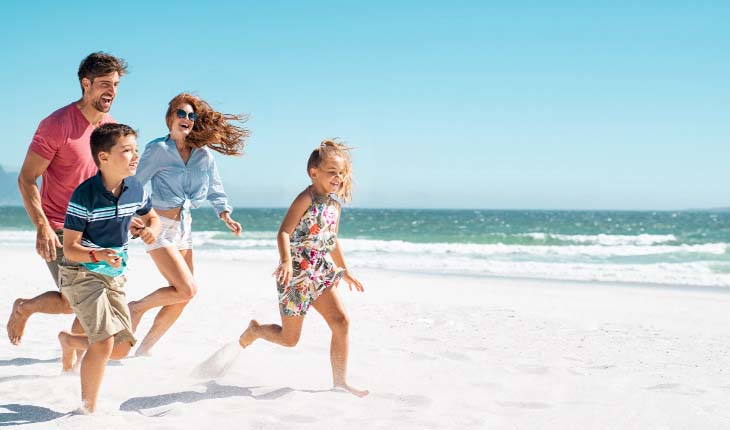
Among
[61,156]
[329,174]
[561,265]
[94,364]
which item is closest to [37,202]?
[61,156]

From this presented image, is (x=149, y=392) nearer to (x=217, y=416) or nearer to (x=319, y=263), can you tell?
(x=217, y=416)

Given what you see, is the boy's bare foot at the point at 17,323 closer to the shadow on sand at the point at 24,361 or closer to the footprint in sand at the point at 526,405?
the shadow on sand at the point at 24,361

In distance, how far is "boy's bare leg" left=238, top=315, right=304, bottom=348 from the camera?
158 inches

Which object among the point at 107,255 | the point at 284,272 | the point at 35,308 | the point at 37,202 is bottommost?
the point at 35,308

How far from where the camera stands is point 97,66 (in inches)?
152

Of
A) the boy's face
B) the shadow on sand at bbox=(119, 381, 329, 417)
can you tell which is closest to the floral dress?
the shadow on sand at bbox=(119, 381, 329, 417)

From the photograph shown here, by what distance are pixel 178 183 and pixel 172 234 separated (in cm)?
35

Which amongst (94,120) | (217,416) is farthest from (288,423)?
(94,120)

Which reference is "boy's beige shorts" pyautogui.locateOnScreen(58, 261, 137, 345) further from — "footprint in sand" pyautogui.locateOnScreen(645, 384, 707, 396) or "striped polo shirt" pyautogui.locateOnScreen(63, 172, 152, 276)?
"footprint in sand" pyautogui.locateOnScreen(645, 384, 707, 396)

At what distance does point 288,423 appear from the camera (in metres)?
3.50

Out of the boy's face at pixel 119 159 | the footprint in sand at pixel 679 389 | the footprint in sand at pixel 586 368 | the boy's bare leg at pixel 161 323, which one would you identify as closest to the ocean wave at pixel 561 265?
the footprint in sand at pixel 586 368

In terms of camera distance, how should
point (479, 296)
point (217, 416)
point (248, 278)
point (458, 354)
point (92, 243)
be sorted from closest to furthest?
1. point (92, 243)
2. point (217, 416)
3. point (458, 354)
4. point (479, 296)
5. point (248, 278)

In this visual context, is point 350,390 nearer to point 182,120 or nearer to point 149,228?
point 149,228

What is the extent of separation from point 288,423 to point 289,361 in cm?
157
